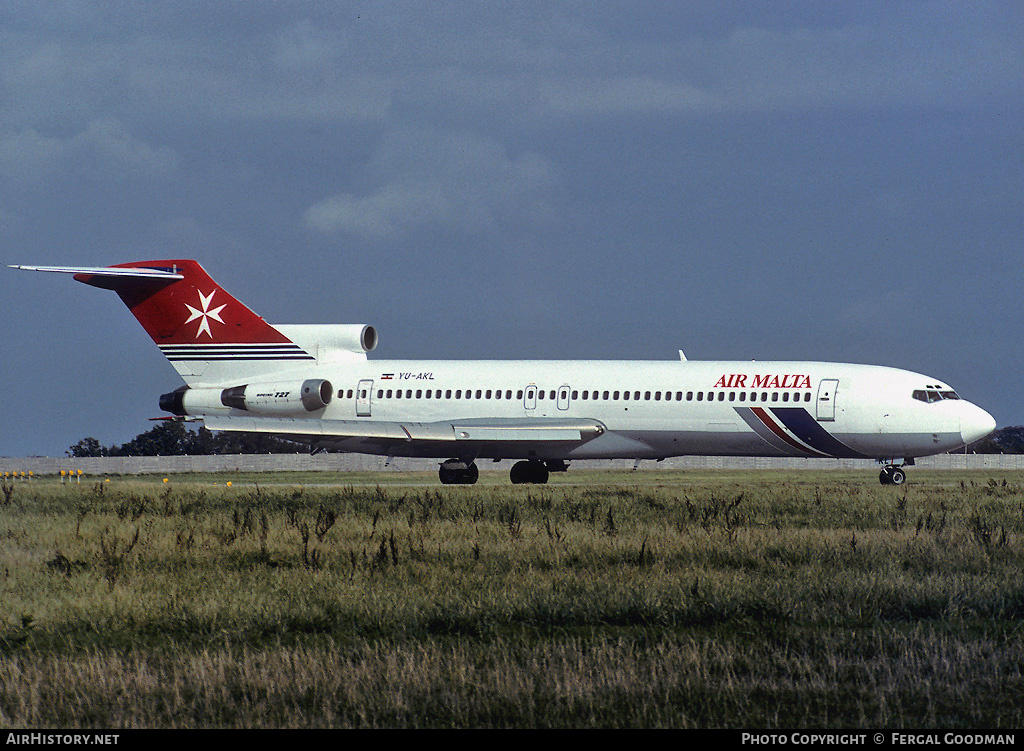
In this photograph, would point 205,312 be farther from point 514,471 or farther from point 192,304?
point 514,471

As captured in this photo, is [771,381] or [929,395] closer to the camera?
[929,395]

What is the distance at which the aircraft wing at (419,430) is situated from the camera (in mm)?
40906

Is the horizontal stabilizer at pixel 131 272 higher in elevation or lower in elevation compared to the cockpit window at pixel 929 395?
higher

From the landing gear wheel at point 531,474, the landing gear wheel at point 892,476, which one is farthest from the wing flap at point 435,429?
the landing gear wheel at point 892,476

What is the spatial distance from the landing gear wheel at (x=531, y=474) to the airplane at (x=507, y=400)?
49mm

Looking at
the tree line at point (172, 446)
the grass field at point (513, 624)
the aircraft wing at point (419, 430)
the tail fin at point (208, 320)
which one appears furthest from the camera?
the tree line at point (172, 446)

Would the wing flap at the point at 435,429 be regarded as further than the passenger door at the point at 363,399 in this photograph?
No

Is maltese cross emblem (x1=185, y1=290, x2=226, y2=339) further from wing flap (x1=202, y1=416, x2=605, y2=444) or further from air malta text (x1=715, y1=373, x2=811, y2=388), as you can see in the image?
air malta text (x1=715, y1=373, x2=811, y2=388)

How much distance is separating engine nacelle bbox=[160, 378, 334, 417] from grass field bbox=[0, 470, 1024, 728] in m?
20.8

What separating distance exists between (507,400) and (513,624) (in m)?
29.8

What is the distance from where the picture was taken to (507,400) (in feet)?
137

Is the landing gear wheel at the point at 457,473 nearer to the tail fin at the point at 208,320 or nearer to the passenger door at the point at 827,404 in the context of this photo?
the tail fin at the point at 208,320

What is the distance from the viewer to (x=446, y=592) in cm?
1390

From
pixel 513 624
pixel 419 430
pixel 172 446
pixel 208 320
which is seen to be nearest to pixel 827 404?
pixel 419 430
